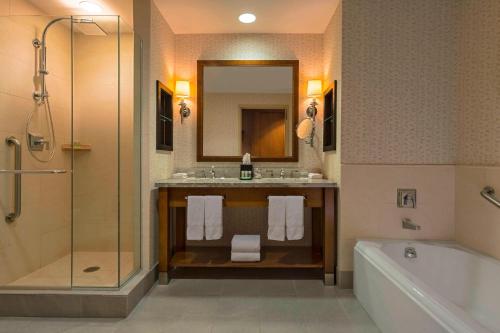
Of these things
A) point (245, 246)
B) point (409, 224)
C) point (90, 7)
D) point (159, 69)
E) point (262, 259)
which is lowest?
point (262, 259)

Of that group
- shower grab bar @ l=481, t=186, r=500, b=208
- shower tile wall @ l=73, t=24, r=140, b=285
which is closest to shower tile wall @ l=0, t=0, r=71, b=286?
shower tile wall @ l=73, t=24, r=140, b=285

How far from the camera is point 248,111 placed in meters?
3.00

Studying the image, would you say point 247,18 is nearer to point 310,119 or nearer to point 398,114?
point 310,119

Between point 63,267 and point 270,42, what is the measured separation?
271 centimetres

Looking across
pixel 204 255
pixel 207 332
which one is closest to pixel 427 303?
pixel 207 332

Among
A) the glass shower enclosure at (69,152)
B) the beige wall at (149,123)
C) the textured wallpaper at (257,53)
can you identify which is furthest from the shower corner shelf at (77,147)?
the textured wallpaper at (257,53)

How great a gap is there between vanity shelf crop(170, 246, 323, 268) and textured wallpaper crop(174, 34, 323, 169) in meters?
0.84

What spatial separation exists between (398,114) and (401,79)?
0.27 m

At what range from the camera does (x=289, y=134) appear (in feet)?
10.0

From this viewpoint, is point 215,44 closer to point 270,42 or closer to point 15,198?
point 270,42

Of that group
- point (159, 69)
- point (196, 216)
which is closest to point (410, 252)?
point (196, 216)

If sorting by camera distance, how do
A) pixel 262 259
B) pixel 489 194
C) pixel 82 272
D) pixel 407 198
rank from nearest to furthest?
pixel 489 194
pixel 82 272
pixel 407 198
pixel 262 259

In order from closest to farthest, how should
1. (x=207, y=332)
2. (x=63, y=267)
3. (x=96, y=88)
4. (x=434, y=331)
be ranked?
(x=434, y=331) → (x=207, y=332) → (x=63, y=267) → (x=96, y=88)

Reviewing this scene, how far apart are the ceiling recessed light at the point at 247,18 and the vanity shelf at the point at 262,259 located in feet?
6.99
